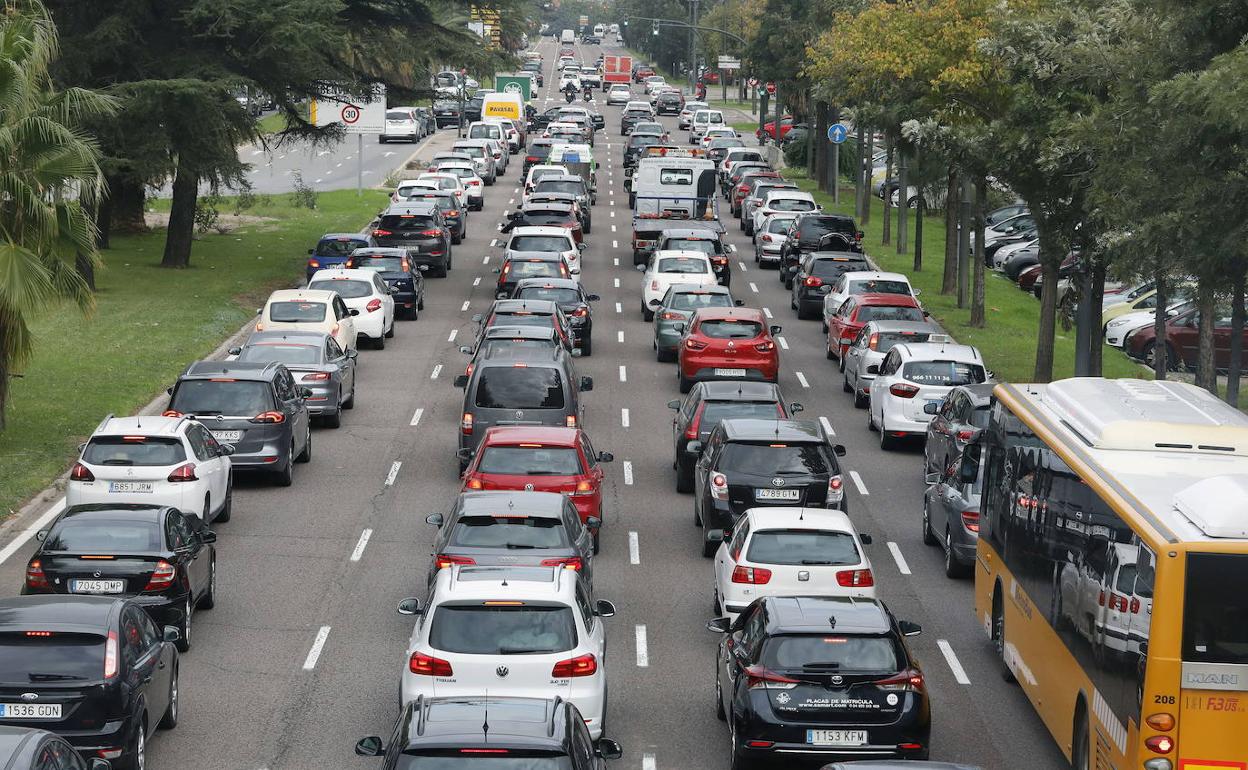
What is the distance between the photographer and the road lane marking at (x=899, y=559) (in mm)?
21609

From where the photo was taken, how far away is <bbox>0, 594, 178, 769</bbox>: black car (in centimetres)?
1319

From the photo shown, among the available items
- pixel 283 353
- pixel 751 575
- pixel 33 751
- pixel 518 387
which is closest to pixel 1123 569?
pixel 751 575

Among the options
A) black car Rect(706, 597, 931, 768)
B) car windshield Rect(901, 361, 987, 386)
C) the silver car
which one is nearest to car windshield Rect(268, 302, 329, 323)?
the silver car

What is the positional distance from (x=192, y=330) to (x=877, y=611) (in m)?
23.7

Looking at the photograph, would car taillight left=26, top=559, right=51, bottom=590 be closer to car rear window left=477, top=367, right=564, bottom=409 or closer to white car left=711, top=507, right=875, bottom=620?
white car left=711, top=507, right=875, bottom=620

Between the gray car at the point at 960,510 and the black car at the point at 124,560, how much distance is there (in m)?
8.53

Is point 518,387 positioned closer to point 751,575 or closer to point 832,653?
point 751,575

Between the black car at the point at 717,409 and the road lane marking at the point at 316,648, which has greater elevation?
the black car at the point at 717,409

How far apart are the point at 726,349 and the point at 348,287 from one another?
337 inches

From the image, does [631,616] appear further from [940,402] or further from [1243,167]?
[940,402]

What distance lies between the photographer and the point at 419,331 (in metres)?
38.8

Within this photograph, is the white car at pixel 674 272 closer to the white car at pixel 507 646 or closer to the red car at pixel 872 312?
the red car at pixel 872 312

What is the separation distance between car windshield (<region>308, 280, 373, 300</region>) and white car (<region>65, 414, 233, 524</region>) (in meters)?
13.7

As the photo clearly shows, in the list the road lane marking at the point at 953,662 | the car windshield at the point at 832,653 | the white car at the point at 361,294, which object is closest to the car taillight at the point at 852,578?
the road lane marking at the point at 953,662
